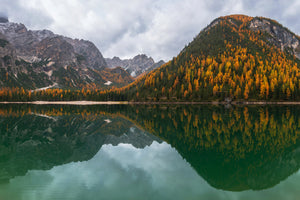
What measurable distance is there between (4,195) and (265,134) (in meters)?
28.9

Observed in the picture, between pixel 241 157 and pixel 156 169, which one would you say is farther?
pixel 241 157

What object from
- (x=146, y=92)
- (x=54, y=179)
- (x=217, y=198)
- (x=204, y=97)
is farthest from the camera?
(x=146, y=92)

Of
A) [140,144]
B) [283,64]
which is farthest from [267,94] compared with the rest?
[140,144]

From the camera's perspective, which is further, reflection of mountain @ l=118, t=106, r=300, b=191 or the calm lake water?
reflection of mountain @ l=118, t=106, r=300, b=191

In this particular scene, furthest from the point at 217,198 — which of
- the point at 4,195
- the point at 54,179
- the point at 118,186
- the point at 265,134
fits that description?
the point at 265,134

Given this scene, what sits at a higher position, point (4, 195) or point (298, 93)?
point (298, 93)

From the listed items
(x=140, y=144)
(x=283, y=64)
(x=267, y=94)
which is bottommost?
(x=140, y=144)

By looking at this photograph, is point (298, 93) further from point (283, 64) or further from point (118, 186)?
point (118, 186)

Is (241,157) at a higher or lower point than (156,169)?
higher

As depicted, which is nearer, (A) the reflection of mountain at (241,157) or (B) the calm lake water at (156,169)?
(B) the calm lake water at (156,169)

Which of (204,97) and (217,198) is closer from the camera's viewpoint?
(217,198)

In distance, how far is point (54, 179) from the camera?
40.6ft

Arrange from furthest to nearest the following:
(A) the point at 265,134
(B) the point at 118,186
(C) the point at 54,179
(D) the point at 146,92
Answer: (D) the point at 146,92, (A) the point at 265,134, (C) the point at 54,179, (B) the point at 118,186

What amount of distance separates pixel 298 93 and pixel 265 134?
131 m
